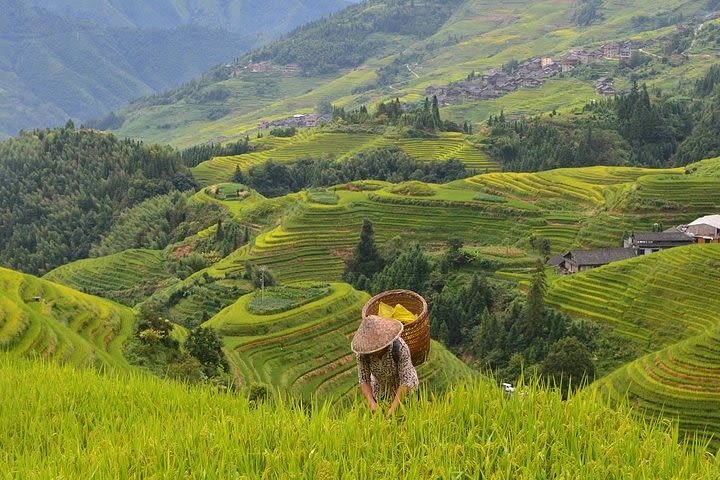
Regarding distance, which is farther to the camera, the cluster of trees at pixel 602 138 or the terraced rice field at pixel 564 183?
the cluster of trees at pixel 602 138

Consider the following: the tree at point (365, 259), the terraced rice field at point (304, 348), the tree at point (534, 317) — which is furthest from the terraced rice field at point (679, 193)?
the terraced rice field at point (304, 348)

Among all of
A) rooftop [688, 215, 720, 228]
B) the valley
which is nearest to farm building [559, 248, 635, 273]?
the valley

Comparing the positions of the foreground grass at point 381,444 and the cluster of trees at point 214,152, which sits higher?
the foreground grass at point 381,444

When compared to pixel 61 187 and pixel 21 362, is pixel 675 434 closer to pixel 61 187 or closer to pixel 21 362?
pixel 21 362

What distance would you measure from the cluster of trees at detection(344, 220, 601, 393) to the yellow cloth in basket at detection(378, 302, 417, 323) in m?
16.2

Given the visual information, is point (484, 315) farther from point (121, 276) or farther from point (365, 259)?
point (121, 276)

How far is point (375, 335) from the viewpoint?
5316 millimetres

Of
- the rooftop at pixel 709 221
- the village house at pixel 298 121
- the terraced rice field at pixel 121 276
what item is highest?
the village house at pixel 298 121

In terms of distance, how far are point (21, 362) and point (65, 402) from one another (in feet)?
8.91

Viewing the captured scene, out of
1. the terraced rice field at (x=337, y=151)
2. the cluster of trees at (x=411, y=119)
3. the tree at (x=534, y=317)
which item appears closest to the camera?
the tree at (x=534, y=317)

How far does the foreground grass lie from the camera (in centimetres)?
420

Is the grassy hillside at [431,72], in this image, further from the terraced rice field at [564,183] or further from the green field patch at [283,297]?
the green field patch at [283,297]

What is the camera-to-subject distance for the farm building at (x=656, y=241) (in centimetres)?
3888

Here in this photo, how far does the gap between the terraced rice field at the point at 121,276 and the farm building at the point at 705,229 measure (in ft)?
104
